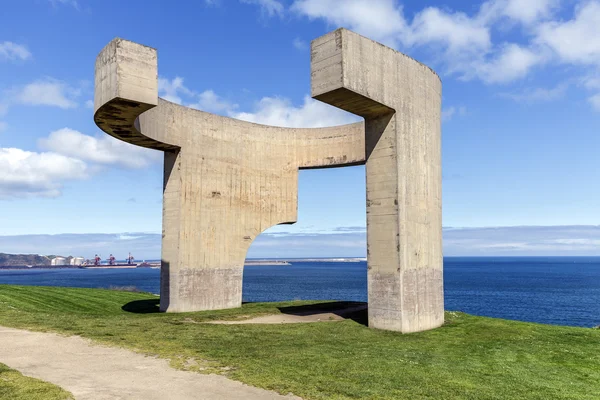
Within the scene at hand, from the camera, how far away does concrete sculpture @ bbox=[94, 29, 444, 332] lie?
549 inches

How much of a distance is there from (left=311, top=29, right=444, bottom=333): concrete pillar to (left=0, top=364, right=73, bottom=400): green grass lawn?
9.71 m

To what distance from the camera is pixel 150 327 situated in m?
14.4

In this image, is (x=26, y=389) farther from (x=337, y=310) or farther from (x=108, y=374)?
(x=337, y=310)

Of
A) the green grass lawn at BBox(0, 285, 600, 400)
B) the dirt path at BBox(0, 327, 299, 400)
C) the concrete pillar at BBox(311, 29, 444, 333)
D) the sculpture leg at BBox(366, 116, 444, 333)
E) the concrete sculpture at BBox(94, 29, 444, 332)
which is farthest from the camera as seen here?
the sculpture leg at BBox(366, 116, 444, 333)

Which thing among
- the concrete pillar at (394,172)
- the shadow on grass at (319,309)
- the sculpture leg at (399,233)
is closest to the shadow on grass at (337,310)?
the shadow on grass at (319,309)

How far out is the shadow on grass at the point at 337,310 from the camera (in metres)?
17.9

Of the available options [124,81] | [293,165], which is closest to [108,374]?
[124,81]

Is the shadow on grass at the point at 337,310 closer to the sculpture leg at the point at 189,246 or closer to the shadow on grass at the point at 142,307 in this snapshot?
the sculpture leg at the point at 189,246

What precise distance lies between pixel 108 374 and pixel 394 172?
987 cm

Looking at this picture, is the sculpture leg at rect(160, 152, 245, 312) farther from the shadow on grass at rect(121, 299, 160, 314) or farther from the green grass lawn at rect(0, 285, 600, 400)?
the green grass lawn at rect(0, 285, 600, 400)

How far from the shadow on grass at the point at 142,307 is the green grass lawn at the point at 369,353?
13.7 feet

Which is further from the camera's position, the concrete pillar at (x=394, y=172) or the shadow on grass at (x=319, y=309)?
the shadow on grass at (x=319, y=309)

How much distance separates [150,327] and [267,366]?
6298mm

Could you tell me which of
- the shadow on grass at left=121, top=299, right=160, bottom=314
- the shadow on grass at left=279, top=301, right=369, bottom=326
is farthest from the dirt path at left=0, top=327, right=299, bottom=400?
the shadow on grass at left=121, top=299, right=160, bottom=314
